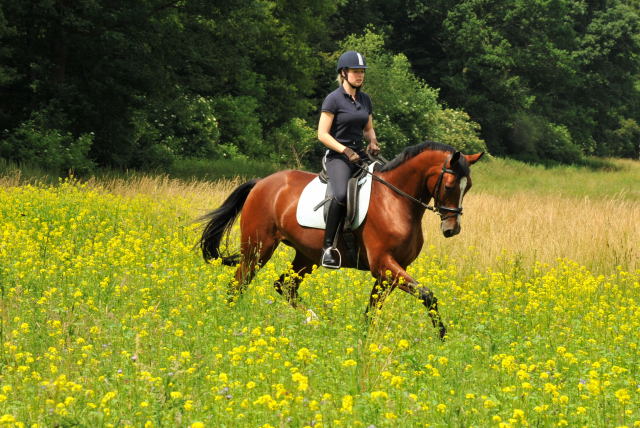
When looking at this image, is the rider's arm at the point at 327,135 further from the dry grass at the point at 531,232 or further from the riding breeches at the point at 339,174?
the dry grass at the point at 531,232

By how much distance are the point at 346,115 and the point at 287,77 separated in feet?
116

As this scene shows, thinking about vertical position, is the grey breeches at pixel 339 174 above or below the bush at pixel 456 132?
above

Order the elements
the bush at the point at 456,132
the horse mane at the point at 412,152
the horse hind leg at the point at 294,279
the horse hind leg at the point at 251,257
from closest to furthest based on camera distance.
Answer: the horse mane at the point at 412,152
the horse hind leg at the point at 294,279
the horse hind leg at the point at 251,257
the bush at the point at 456,132

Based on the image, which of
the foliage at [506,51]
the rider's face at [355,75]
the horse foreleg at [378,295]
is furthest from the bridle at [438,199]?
the foliage at [506,51]

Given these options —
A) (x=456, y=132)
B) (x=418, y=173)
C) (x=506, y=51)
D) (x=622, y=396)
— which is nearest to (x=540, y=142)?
(x=506, y=51)

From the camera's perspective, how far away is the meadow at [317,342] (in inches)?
190

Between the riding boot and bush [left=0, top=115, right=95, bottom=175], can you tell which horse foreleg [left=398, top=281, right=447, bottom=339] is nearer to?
the riding boot

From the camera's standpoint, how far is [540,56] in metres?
64.4

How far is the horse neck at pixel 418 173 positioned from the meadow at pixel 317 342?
Answer: 3.83ft

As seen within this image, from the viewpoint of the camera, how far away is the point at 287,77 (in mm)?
43125

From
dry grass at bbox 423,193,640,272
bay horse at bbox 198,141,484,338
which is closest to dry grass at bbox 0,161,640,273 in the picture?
dry grass at bbox 423,193,640,272

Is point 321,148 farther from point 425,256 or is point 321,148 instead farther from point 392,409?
point 392,409

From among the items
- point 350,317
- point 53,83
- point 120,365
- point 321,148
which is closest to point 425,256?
point 350,317

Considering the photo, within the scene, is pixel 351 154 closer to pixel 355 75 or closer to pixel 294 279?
pixel 355 75
